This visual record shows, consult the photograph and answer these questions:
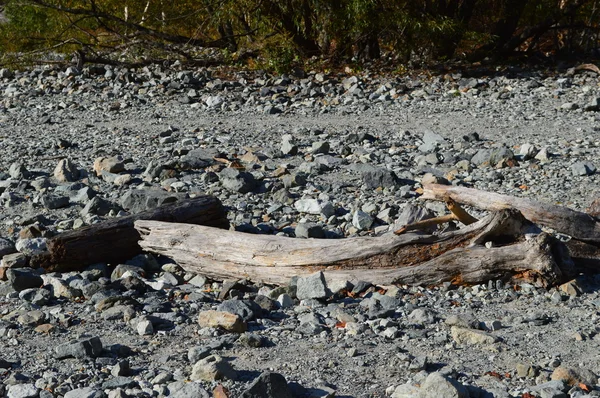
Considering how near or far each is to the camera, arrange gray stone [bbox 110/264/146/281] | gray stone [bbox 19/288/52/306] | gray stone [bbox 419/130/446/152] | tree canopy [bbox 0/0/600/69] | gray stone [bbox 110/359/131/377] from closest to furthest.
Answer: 1. gray stone [bbox 110/359/131/377]
2. gray stone [bbox 19/288/52/306]
3. gray stone [bbox 110/264/146/281]
4. gray stone [bbox 419/130/446/152]
5. tree canopy [bbox 0/0/600/69]

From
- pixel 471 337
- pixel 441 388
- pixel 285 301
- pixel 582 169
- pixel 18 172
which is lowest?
pixel 18 172

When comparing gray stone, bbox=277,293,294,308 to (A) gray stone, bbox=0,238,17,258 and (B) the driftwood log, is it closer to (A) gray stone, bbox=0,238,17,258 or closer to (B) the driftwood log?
(B) the driftwood log

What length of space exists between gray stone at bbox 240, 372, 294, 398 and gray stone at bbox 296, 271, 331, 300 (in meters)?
1.18

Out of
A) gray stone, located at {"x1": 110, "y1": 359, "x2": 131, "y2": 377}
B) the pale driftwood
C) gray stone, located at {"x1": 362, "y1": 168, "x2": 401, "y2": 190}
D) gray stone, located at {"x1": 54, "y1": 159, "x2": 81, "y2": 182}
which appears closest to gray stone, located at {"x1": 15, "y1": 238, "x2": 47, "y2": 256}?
gray stone, located at {"x1": 54, "y1": 159, "x2": 81, "y2": 182}

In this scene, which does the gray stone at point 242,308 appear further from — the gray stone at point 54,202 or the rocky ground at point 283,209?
the gray stone at point 54,202

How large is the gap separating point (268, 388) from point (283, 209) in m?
3.20

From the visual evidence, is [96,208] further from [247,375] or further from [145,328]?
[247,375]

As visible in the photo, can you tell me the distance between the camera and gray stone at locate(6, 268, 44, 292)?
491 centimetres

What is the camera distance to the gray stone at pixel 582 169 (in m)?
6.87

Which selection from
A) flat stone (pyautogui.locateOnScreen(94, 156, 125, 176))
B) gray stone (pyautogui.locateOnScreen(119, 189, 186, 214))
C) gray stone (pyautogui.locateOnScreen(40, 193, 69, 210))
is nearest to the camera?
gray stone (pyautogui.locateOnScreen(119, 189, 186, 214))

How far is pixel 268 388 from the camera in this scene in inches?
131

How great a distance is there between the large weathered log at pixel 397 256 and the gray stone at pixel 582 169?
252cm

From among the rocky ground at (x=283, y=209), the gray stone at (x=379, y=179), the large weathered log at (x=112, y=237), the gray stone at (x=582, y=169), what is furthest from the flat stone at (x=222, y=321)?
the gray stone at (x=582, y=169)

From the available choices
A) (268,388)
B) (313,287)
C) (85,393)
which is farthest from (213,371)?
(313,287)
